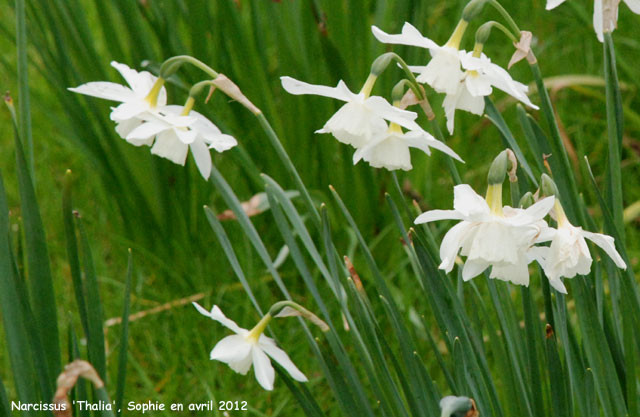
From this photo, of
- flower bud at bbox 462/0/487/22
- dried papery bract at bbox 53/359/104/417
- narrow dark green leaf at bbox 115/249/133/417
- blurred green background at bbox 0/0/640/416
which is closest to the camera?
dried papery bract at bbox 53/359/104/417

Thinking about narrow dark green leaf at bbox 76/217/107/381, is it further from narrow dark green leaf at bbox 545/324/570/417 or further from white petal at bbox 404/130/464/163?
narrow dark green leaf at bbox 545/324/570/417

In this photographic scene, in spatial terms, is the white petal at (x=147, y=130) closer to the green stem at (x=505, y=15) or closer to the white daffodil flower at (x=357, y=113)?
the white daffodil flower at (x=357, y=113)

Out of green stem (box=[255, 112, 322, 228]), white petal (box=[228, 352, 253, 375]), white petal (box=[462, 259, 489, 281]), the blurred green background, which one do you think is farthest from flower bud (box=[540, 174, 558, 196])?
the blurred green background

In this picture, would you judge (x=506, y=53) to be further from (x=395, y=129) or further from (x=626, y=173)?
(x=395, y=129)

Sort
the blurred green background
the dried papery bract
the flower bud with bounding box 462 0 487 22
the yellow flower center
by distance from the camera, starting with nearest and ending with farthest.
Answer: the dried papery bract → the yellow flower center → the flower bud with bounding box 462 0 487 22 → the blurred green background

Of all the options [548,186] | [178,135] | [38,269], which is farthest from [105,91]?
[548,186]

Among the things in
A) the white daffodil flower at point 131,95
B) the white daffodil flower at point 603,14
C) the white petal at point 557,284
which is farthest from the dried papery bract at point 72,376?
the white daffodil flower at point 603,14

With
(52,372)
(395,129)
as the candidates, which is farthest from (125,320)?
(395,129)
